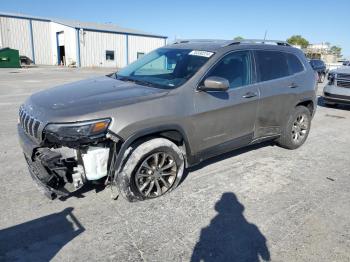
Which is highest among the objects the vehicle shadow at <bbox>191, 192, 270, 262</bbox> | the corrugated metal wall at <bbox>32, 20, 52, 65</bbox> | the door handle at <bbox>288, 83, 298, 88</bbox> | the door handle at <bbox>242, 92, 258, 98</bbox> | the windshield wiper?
the corrugated metal wall at <bbox>32, 20, 52, 65</bbox>

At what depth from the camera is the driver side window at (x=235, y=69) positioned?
4055 millimetres

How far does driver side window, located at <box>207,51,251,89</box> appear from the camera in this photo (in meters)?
4.05

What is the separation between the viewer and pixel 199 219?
10.8ft

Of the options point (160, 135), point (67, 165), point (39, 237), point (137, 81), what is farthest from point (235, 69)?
point (39, 237)

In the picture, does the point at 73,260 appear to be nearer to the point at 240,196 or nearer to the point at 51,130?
the point at 51,130

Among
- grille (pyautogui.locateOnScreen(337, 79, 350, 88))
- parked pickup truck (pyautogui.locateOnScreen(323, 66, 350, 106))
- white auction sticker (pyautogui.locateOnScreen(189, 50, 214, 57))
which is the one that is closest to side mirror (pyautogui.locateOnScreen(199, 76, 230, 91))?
white auction sticker (pyautogui.locateOnScreen(189, 50, 214, 57))

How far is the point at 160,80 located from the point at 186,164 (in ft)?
3.82

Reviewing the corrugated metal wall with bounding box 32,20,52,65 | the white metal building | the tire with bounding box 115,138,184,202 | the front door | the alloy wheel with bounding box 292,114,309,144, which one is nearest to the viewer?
the tire with bounding box 115,138,184,202

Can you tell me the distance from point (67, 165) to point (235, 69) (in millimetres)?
2569

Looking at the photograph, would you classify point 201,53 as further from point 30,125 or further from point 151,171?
point 30,125

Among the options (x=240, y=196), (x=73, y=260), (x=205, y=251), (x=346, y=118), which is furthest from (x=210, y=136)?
(x=346, y=118)

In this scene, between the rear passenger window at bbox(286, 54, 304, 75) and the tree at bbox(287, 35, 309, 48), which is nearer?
the rear passenger window at bbox(286, 54, 304, 75)

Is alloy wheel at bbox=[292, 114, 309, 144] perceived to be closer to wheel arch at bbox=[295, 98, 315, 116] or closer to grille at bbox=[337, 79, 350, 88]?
wheel arch at bbox=[295, 98, 315, 116]

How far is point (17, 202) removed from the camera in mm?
3479
